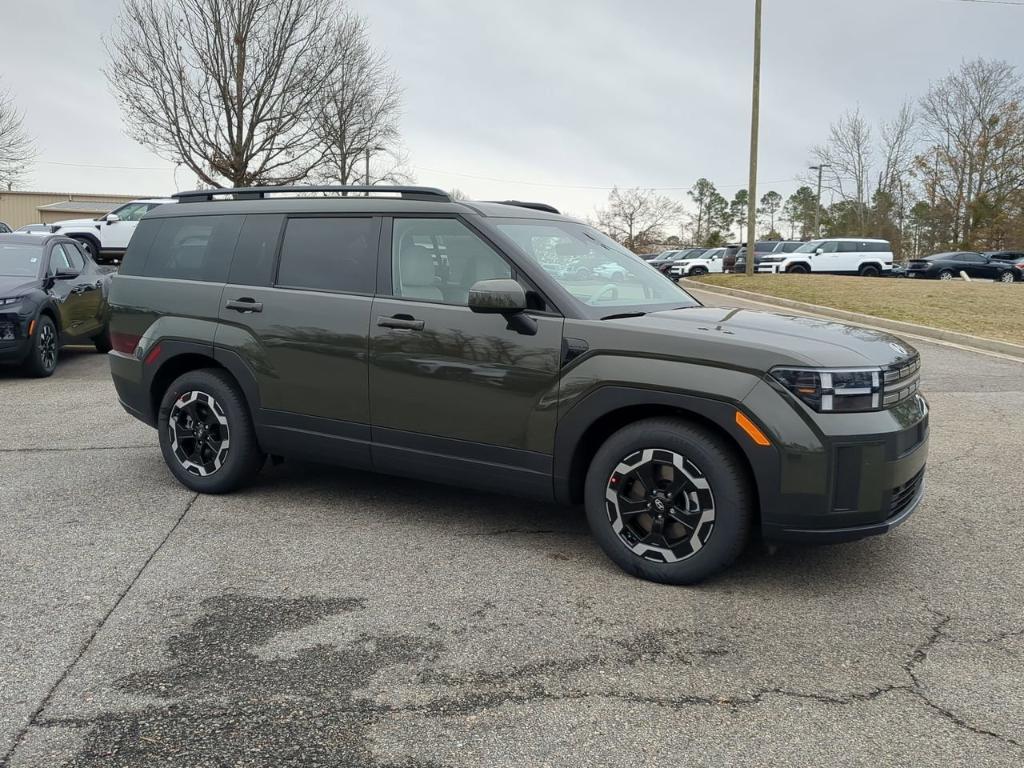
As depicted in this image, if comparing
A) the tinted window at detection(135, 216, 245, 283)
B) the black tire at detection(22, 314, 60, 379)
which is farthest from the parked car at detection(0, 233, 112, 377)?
the tinted window at detection(135, 216, 245, 283)

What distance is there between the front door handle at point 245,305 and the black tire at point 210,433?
442 millimetres

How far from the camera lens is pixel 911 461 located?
3.88 m

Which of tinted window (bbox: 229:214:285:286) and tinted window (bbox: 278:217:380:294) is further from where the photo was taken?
tinted window (bbox: 229:214:285:286)

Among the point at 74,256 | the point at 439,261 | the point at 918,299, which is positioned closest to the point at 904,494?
the point at 439,261

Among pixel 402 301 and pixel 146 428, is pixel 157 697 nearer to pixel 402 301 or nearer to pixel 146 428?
pixel 402 301

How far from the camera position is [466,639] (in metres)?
3.44

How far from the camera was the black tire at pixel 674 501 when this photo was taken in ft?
12.5

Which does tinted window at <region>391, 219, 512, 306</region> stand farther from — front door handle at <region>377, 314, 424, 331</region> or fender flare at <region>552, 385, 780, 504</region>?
fender flare at <region>552, 385, 780, 504</region>

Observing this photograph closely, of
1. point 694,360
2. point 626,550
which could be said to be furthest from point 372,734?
point 694,360

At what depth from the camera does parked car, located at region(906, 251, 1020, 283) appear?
37.0 meters

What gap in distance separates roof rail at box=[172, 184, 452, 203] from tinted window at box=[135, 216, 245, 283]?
0.56 feet

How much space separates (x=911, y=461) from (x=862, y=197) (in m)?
66.1

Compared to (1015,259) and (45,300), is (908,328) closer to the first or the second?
(45,300)

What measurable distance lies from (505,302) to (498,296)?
44mm
